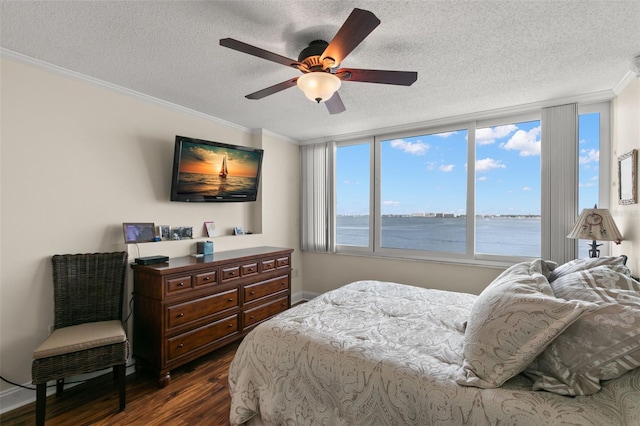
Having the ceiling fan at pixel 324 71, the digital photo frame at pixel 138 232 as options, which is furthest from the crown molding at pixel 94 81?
the ceiling fan at pixel 324 71

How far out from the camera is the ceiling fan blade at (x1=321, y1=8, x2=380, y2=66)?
1.34 metres

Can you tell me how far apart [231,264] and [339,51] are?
2.18 meters

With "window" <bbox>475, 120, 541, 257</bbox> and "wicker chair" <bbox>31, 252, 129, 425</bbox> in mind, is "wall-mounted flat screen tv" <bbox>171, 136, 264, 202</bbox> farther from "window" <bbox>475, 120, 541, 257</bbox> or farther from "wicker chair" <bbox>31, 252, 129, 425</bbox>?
"window" <bbox>475, 120, 541, 257</bbox>

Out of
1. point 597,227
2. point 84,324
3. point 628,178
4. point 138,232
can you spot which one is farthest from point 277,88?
point 628,178

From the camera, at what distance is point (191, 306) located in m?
2.57

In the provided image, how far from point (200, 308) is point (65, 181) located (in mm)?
1546

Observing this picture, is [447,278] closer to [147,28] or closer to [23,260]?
[147,28]

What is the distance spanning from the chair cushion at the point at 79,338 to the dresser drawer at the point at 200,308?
1.24 ft

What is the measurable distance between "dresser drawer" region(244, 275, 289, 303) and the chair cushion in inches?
46.2

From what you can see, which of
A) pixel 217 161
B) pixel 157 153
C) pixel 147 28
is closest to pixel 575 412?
pixel 147 28

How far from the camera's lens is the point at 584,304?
3.87 feet

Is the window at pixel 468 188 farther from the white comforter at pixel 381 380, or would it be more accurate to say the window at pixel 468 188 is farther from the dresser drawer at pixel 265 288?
the white comforter at pixel 381 380

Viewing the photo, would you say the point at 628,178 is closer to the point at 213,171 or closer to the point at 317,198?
the point at 317,198

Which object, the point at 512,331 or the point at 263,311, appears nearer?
the point at 512,331
